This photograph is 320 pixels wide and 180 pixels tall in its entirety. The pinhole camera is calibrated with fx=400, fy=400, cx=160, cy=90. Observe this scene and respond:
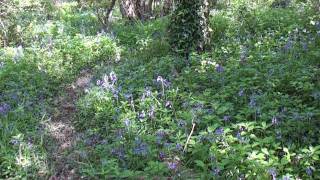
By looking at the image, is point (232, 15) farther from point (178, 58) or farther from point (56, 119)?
point (56, 119)

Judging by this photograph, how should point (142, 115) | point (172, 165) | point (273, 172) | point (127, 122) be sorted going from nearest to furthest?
point (273, 172) → point (172, 165) → point (127, 122) → point (142, 115)

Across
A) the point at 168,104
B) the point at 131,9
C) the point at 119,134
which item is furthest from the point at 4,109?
the point at 131,9

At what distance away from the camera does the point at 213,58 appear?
21.9 feet

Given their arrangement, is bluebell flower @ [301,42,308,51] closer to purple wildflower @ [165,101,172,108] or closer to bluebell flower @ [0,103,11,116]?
purple wildflower @ [165,101,172,108]

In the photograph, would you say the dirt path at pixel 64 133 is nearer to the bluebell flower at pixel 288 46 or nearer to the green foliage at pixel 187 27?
the green foliage at pixel 187 27

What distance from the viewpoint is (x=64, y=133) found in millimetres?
5188

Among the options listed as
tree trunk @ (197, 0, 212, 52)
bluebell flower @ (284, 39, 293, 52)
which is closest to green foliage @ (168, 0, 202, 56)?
tree trunk @ (197, 0, 212, 52)

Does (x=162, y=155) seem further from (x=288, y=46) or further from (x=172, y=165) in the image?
(x=288, y=46)

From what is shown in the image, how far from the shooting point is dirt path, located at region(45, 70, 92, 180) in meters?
4.30

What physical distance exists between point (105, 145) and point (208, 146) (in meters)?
1.18

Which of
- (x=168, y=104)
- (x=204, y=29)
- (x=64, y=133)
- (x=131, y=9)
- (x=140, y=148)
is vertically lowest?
(x=64, y=133)

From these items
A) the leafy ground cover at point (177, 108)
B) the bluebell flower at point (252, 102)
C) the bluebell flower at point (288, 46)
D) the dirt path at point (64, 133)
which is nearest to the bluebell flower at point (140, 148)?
the leafy ground cover at point (177, 108)

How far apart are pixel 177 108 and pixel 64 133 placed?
1.50m

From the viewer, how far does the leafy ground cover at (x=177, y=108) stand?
3.81 metres
